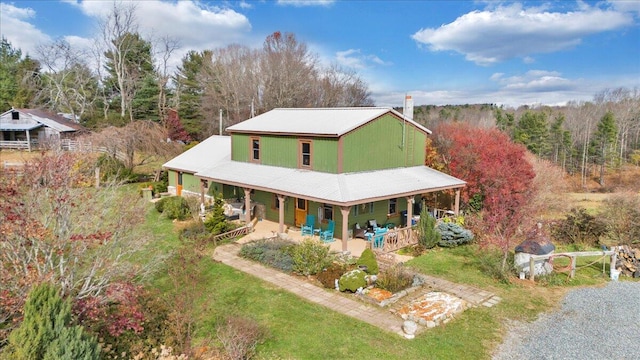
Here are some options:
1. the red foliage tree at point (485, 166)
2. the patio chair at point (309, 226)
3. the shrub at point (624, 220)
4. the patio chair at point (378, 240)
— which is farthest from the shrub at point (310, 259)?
the shrub at point (624, 220)

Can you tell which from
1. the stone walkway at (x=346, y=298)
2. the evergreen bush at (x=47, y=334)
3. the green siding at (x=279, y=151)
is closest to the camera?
the evergreen bush at (x=47, y=334)

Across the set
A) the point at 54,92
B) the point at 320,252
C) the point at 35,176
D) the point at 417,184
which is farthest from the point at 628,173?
the point at 54,92

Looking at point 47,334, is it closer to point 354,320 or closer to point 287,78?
point 354,320

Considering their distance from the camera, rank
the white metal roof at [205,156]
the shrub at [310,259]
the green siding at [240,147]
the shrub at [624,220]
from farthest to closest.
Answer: the white metal roof at [205,156]
the green siding at [240,147]
the shrub at [624,220]
the shrub at [310,259]

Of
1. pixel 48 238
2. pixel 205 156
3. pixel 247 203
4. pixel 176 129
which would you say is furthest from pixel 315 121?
pixel 176 129

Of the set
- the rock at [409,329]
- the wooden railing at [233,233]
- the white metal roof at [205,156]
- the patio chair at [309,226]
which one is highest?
the white metal roof at [205,156]

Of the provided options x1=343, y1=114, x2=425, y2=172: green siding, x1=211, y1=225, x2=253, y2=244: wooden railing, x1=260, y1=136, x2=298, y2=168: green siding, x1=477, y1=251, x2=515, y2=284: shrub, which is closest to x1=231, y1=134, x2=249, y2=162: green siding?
x1=260, y1=136, x2=298, y2=168: green siding

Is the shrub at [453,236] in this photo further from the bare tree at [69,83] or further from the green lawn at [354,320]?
the bare tree at [69,83]
